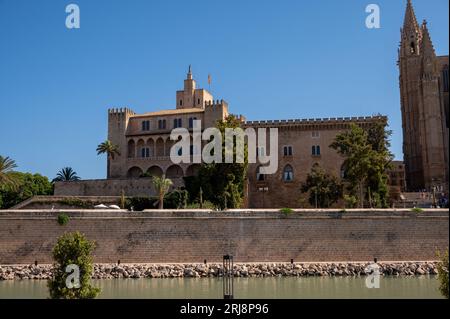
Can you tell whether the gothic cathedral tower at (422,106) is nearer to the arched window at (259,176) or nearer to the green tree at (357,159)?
the green tree at (357,159)

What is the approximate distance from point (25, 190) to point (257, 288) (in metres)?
35.6

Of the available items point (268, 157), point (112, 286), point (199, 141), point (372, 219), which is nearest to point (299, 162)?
point (268, 157)

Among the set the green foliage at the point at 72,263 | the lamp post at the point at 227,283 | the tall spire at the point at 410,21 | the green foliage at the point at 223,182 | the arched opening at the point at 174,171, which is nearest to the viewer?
the green foliage at the point at 72,263

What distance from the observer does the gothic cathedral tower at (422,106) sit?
167 ft

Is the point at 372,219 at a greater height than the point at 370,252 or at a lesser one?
greater

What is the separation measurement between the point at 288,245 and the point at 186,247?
5.69 meters

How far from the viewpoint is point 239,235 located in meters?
29.8

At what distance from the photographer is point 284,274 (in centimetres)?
2727

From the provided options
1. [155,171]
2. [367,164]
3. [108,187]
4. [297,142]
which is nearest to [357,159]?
[367,164]

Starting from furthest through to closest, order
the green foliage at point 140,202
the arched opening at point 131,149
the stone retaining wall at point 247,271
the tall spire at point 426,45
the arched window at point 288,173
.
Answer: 1. the tall spire at point 426,45
2. the arched opening at point 131,149
3. the arched window at point 288,173
4. the green foliage at point 140,202
5. the stone retaining wall at point 247,271

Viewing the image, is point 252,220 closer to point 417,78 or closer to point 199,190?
point 199,190

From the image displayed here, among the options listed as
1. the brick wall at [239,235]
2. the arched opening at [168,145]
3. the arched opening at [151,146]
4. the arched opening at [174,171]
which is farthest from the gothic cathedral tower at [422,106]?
the arched opening at [151,146]

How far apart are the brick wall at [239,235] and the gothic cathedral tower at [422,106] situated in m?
20.3

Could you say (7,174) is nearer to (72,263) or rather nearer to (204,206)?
(204,206)
